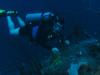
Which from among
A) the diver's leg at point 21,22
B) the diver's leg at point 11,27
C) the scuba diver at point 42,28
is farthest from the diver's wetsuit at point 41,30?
the diver's leg at point 11,27

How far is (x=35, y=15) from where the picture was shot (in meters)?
5.88

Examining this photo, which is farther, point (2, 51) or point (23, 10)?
point (2, 51)

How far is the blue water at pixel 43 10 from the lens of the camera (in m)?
6.53

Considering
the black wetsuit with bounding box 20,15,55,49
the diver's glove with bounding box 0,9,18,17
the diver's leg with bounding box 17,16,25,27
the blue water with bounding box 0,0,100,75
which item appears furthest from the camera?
the blue water with bounding box 0,0,100,75

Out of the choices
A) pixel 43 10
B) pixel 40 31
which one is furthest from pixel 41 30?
pixel 43 10

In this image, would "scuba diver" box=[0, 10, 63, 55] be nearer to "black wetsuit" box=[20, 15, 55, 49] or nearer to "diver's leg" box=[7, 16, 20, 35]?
"black wetsuit" box=[20, 15, 55, 49]

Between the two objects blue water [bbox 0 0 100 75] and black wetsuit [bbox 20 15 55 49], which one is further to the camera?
blue water [bbox 0 0 100 75]

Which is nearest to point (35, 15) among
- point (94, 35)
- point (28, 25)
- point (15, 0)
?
point (28, 25)

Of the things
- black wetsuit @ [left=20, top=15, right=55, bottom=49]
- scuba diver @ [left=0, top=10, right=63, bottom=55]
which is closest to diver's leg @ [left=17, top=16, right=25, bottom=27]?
scuba diver @ [left=0, top=10, right=63, bottom=55]

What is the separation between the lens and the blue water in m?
6.53

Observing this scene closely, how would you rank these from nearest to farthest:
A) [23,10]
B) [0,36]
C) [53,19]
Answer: [53,19] → [23,10] → [0,36]

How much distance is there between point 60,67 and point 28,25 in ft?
3.78

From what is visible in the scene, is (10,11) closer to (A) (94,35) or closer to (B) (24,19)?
(B) (24,19)

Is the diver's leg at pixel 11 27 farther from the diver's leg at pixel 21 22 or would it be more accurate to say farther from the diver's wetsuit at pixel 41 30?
Answer: the diver's wetsuit at pixel 41 30
